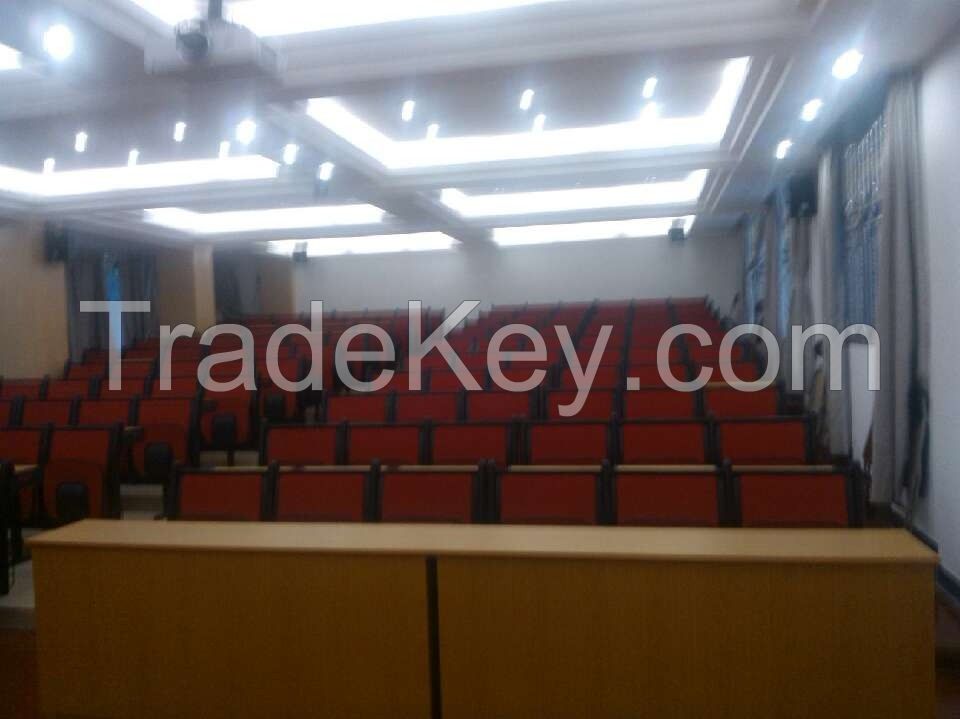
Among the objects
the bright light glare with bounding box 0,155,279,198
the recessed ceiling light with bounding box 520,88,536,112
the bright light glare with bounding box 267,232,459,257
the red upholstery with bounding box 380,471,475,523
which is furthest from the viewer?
the bright light glare with bounding box 267,232,459,257

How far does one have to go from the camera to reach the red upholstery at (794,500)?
9.06 ft

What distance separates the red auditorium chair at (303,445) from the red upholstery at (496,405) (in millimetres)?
1151

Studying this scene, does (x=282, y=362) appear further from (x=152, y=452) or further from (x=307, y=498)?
(x=307, y=498)

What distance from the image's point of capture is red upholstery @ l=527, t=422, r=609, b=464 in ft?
12.9

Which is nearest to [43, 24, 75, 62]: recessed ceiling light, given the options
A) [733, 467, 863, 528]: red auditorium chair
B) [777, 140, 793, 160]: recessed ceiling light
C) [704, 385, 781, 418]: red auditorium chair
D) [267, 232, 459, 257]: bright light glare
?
[733, 467, 863, 528]: red auditorium chair

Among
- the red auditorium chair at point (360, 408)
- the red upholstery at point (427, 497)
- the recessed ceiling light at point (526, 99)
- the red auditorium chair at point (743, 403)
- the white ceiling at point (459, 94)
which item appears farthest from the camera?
the red auditorium chair at point (360, 408)

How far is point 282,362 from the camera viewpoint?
286 inches

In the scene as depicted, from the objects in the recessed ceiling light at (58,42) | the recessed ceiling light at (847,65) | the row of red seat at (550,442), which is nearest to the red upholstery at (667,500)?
the row of red seat at (550,442)

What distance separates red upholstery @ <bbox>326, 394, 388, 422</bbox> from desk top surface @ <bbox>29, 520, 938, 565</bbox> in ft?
9.12

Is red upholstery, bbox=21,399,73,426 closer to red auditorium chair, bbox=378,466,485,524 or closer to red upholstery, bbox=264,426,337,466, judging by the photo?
red upholstery, bbox=264,426,337,466

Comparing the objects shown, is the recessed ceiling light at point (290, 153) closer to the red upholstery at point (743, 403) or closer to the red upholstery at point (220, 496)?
the red upholstery at point (220, 496)

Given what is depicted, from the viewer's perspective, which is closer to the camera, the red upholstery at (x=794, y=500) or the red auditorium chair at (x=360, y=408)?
the red upholstery at (x=794, y=500)

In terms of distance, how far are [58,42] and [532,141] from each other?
13.1 feet

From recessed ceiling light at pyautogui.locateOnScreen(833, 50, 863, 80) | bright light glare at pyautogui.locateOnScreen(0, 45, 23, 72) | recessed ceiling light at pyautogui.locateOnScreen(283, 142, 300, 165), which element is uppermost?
bright light glare at pyautogui.locateOnScreen(0, 45, 23, 72)
